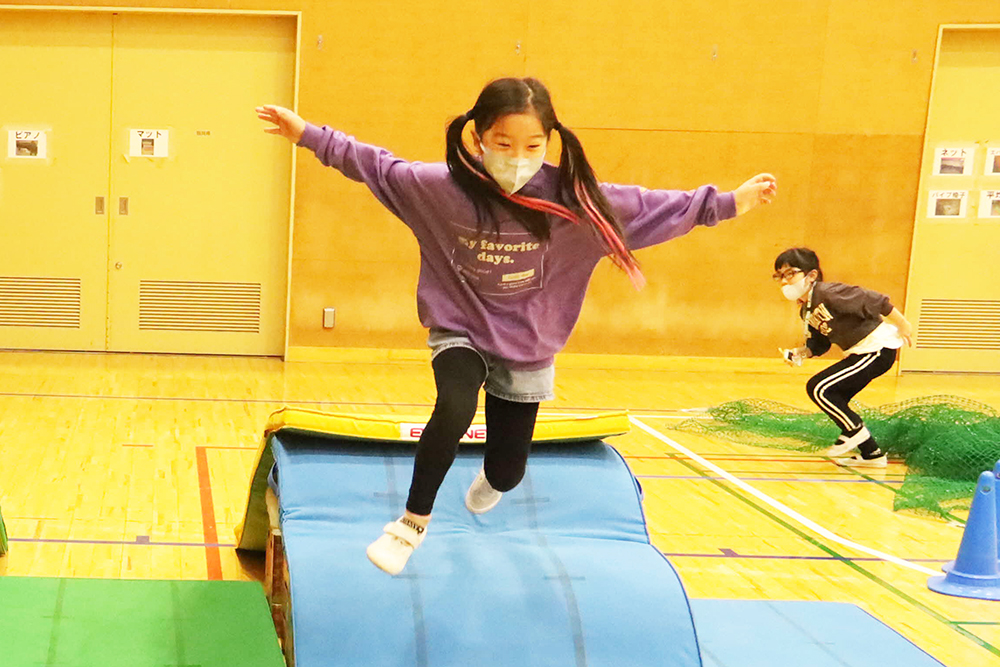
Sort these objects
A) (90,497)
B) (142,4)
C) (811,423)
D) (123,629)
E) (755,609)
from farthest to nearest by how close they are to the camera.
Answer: (142,4) → (811,423) → (90,497) → (755,609) → (123,629)

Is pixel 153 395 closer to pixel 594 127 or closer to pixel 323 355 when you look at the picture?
pixel 323 355

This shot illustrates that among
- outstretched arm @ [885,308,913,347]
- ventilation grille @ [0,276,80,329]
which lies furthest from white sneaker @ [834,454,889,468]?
ventilation grille @ [0,276,80,329]

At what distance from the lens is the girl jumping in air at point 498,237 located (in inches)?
112

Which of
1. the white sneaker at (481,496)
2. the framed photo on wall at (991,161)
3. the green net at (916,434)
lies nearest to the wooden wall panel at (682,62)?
the framed photo on wall at (991,161)

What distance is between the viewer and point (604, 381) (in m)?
8.52

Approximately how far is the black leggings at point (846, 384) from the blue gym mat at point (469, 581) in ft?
9.08

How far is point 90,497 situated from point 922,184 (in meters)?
7.06

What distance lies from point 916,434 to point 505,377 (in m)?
3.94

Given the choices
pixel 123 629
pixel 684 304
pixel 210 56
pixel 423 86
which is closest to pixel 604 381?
pixel 684 304

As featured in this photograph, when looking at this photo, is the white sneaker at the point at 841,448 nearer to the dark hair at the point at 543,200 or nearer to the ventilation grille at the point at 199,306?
the dark hair at the point at 543,200

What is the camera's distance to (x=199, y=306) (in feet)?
28.8

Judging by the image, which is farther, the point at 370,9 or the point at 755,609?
the point at 370,9

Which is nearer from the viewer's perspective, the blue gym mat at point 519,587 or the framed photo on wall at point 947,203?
the blue gym mat at point 519,587

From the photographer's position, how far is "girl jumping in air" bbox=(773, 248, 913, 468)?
20.0 feet
